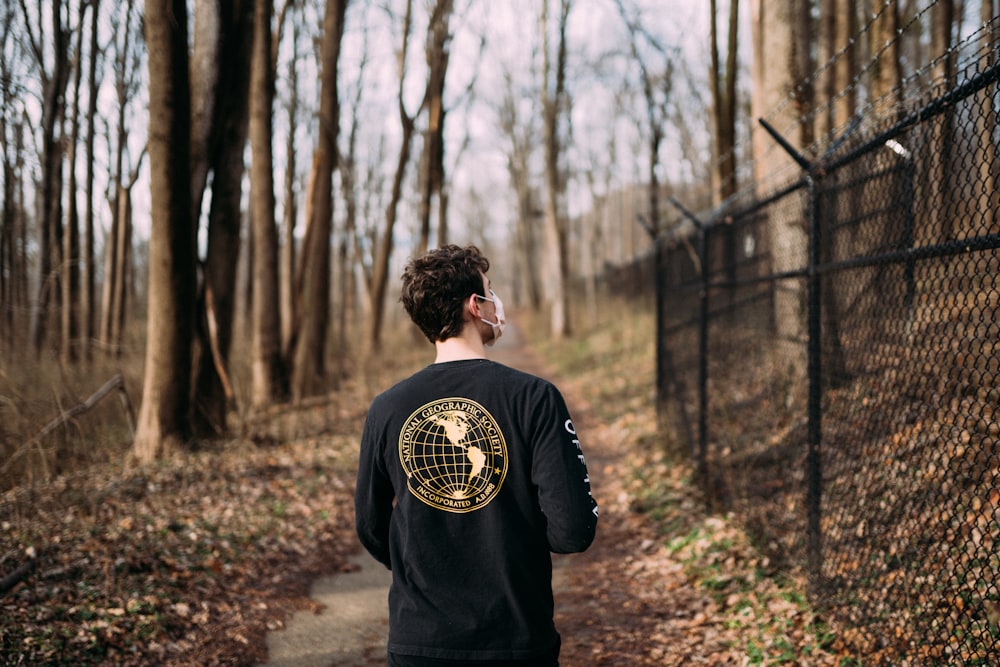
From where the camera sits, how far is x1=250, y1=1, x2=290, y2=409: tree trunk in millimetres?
11305

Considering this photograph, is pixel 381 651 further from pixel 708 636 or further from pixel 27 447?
pixel 27 447

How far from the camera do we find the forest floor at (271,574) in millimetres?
4309

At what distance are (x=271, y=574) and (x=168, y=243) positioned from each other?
Answer: 4.08 metres

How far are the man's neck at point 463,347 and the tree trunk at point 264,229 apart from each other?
32.5 feet

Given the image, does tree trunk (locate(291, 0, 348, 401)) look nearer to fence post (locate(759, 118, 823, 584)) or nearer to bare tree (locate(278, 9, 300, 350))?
bare tree (locate(278, 9, 300, 350))

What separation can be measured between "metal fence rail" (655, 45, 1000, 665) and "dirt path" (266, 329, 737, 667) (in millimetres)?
799

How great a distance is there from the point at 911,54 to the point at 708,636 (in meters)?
21.3

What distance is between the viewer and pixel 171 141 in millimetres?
7875

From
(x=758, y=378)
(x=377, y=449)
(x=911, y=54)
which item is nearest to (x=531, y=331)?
(x=911, y=54)

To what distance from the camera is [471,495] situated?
2104 mm

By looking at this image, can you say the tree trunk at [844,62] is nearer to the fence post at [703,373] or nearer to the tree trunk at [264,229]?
the fence post at [703,373]

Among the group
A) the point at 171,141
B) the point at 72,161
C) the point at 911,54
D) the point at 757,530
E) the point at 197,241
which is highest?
the point at 911,54

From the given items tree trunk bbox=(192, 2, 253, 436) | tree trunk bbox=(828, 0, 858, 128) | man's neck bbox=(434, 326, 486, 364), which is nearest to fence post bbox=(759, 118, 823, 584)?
man's neck bbox=(434, 326, 486, 364)

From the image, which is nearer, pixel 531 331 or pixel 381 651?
pixel 381 651
